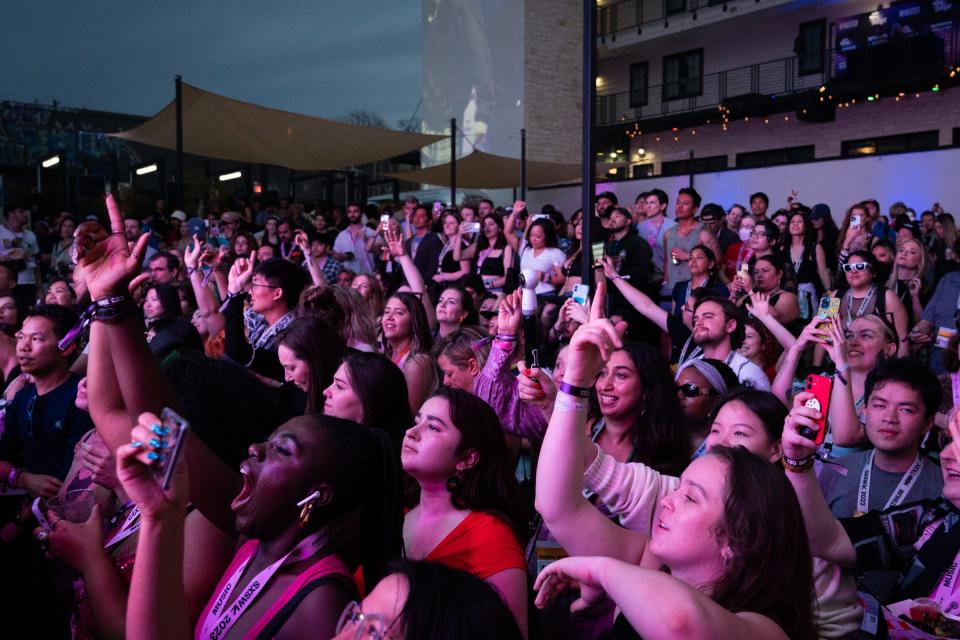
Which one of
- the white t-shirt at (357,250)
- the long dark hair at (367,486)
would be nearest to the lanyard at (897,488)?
the long dark hair at (367,486)

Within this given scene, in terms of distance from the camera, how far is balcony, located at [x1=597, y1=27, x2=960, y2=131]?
1734 centimetres

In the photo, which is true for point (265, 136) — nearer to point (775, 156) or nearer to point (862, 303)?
point (862, 303)

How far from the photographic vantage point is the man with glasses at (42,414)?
3883 mm

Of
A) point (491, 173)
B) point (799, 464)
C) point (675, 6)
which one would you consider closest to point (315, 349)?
point (799, 464)

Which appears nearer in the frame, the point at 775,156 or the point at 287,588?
the point at 287,588

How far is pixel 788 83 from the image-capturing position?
821 inches

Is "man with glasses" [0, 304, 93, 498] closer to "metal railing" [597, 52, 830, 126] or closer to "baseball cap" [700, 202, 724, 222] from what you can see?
"baseball cap" [700, 202, 724, 222]

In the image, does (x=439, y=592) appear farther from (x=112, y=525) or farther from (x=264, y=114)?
(x=264, y=114)

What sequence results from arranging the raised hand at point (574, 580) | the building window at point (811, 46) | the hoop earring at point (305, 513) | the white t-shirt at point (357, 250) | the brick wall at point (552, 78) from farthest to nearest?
the brick wall at point (552, 78) < the building window at point (811, 46) < the white t-shirt at point (357, 250) < the hoop earring at point (305, 513) < the raised hand at point (574, 580)

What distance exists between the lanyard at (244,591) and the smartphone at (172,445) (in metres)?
0.59

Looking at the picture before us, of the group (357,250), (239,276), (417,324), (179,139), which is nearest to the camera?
(417,324)

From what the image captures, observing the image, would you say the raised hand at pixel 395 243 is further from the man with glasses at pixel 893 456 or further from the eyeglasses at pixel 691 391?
the man with glasses at pixel 893 456

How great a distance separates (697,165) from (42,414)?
68.9 ft

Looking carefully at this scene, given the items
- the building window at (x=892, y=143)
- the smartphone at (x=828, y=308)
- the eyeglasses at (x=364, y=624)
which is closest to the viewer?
the eyeglasses at (x=364, y=624)
